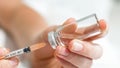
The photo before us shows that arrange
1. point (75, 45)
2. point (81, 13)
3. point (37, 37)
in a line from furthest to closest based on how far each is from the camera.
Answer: point (81, 13), point (37, 37), point (75, 45)

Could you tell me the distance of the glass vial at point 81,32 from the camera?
46cm

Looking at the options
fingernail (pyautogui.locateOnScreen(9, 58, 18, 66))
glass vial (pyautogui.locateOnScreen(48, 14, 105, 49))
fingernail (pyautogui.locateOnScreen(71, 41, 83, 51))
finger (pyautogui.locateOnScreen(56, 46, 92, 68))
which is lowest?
finger (pyautogui.locateOnScreen(56, 46, 92, 68))

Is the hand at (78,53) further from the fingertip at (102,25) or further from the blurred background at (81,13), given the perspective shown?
the blurred background at (81,13)

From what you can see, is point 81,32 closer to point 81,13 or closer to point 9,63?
point 9,63

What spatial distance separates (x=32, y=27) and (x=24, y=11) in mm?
61

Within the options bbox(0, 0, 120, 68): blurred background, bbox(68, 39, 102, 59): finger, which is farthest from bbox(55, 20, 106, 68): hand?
bbox(0, 0, 120, 68): blurred background

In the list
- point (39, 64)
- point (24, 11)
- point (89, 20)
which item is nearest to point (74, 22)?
point (89, 20)

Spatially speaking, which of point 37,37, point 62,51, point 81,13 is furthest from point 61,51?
point 81,13

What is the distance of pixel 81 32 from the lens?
19.1 inches

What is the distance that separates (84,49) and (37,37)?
20cm

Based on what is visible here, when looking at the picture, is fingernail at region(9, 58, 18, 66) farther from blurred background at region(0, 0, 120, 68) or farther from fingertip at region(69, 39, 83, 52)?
blurred background at region(0, 0, 120, 68)

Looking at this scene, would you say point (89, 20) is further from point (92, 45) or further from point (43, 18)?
point (43, 18)

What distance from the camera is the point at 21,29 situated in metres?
0.74

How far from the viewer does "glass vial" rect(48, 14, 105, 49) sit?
457mm
